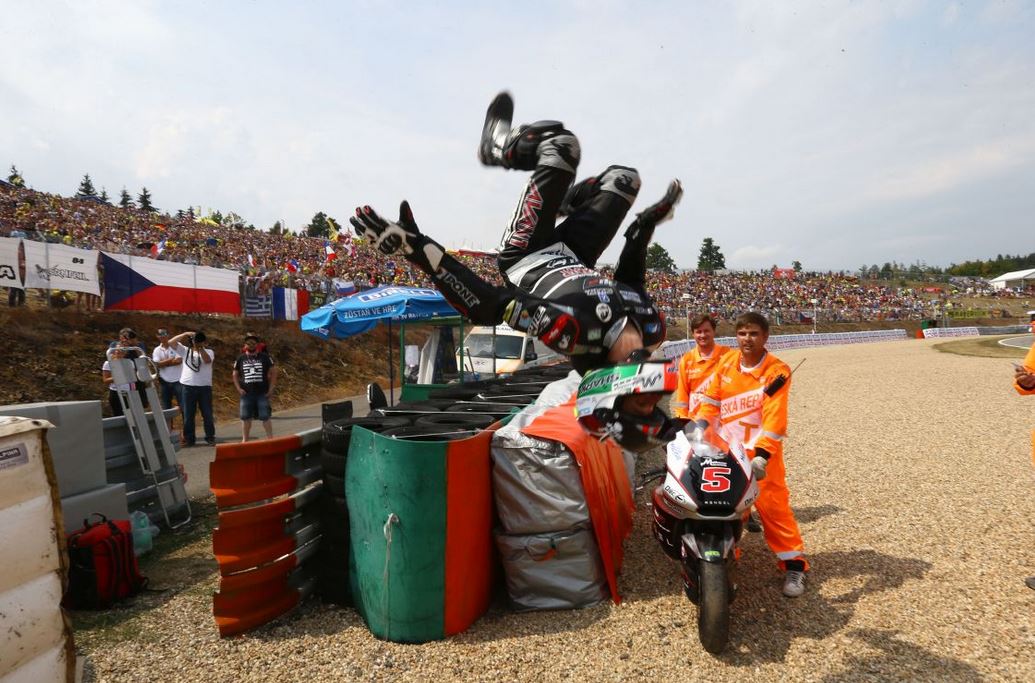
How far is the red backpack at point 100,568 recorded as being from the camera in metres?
4.48

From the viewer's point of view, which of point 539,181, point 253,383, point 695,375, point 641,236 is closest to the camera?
point 539,181

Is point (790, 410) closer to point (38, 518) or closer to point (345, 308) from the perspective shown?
point (345, 308)

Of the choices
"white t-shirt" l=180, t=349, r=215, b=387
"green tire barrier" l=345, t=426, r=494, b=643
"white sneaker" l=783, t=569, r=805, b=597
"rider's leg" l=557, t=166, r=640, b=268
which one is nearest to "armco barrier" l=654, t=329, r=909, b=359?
"white t-shirt" l=180, t=349, r=215, b=387

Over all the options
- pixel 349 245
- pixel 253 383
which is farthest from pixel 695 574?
pixel 349 245

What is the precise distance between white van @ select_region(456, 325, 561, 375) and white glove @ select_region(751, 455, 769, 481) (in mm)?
10120

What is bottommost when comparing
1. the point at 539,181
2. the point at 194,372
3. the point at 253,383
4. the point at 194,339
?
the point at 253,383

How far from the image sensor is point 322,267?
31656mm

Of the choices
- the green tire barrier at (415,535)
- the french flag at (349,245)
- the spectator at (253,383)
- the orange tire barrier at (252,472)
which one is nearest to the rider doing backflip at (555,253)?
the green tire barrier at (415,535)

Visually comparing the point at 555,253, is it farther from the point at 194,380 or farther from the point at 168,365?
the point at 168,365

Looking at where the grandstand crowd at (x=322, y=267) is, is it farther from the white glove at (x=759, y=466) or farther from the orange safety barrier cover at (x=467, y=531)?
the white glove at (x=759, y=466)

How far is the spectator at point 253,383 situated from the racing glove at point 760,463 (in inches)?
307

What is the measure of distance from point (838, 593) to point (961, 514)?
7.91ft

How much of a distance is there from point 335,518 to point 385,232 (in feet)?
9.40

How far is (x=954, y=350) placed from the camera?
2706 cm
